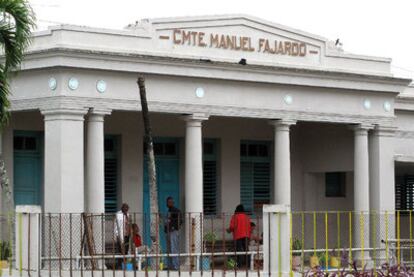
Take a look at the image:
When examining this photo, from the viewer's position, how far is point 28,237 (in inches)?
808

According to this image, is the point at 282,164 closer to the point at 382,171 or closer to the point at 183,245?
the point at 183,245

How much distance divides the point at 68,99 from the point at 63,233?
2.94 metres

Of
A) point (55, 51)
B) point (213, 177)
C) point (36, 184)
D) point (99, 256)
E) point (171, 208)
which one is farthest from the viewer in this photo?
point (213, 177)

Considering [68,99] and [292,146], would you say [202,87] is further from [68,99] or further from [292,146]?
[292,146]

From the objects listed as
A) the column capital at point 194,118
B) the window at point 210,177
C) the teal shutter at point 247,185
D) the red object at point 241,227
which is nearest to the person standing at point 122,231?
the red object at point 241,227

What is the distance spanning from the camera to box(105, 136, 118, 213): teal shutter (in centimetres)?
2938

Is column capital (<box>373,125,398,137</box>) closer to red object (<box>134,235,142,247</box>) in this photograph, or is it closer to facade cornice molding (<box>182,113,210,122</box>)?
facade cornice molding (<box>182,113,210,122</box>)

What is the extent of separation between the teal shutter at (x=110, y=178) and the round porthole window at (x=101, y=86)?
3.76 m

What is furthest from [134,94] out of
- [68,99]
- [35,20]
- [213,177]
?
[213,177]

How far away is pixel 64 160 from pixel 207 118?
4045 millimetres

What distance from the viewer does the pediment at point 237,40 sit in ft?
89.2

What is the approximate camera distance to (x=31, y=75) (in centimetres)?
2589

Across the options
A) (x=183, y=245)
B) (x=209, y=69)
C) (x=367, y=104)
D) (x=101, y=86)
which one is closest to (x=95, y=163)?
(x=101, y=86)

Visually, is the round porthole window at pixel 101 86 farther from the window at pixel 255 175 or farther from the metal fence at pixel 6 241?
the window at pixel 255 175
